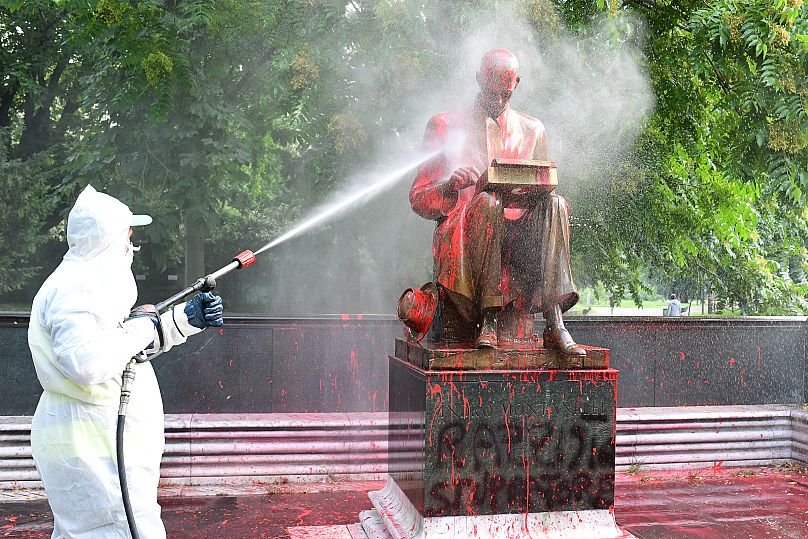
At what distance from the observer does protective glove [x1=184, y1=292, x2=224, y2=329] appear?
137 inches

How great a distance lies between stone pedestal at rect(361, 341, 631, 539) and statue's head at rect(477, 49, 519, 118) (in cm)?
Result: 142

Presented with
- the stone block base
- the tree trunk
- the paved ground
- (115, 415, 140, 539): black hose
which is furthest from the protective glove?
the tree trunk

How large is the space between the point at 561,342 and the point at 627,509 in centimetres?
224

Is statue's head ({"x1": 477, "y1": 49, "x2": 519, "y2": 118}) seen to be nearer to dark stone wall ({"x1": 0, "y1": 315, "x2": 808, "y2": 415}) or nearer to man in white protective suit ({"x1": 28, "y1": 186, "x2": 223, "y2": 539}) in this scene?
man in white protective suit ({"x1": 28, "y1": 186, "x2": 223, "y2": 539})

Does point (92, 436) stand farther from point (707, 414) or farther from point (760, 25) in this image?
point (760, 25)

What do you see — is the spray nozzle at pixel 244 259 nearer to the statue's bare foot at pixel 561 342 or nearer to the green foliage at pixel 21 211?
the statue's bare foot at pixel 561 342

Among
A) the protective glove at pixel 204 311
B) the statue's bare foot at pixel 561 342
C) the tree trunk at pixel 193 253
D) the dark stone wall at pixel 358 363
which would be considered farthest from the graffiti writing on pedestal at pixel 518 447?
the tree trunk at pixel 193 253

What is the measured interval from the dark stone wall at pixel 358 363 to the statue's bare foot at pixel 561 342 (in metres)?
3.10

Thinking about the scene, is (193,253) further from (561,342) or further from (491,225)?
(561,342)

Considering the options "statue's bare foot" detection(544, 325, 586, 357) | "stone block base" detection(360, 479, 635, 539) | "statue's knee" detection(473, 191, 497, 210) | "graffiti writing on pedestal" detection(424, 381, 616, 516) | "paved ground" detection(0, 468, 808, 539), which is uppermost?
"statue's knee" detection(473, 191, 497, 210)

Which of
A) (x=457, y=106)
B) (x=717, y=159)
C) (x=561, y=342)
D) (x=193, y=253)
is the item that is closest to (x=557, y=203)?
(x=561, y=342)

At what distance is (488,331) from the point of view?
430 centimetres

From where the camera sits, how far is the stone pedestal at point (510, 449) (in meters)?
4.07

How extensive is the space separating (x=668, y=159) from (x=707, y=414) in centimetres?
371
